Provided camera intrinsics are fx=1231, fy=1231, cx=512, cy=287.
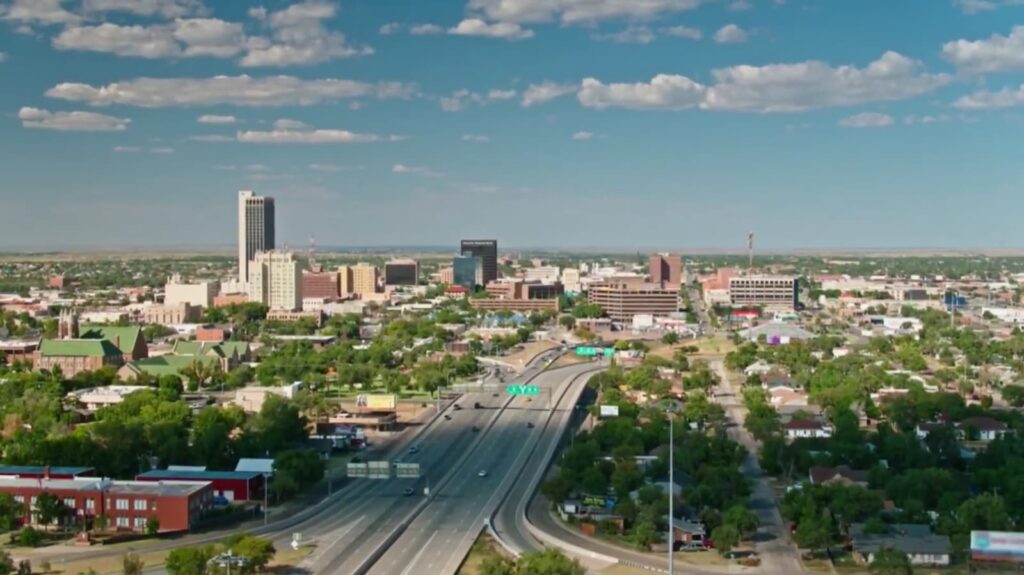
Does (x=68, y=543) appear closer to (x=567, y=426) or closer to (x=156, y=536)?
(x=156, y=536)

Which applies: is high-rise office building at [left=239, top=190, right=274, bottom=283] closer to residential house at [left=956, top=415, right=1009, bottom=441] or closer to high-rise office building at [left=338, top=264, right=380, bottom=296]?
high-rise office building at [left=338, top=264, right=380, bottom=296]

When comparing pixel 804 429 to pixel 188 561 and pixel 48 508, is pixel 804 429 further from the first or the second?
pixel 48 508

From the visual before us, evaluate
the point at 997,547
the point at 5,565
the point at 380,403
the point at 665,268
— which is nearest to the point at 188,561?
the point at 5,565

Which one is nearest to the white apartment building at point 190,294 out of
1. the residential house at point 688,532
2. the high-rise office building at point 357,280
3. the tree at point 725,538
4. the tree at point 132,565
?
the high-rise office building at point 357,280

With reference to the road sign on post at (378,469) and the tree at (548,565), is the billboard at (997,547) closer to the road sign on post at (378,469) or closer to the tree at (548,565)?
the tree at (548,565)

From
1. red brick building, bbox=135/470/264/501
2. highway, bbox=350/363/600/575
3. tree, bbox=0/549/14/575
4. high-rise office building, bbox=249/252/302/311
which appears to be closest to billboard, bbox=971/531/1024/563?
highway, bbox=350/363/600/575
